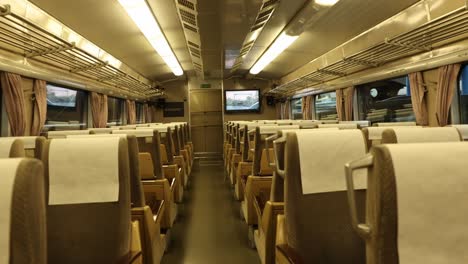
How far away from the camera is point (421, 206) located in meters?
0.68

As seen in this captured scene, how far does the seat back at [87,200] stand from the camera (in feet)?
4.44

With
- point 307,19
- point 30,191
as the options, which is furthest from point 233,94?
point 30,191

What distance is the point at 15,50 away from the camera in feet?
12.8

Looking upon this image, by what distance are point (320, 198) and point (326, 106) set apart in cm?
716

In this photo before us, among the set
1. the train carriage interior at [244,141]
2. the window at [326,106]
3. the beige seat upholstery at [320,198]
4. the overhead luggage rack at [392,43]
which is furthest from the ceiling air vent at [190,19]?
the window at [326,106]

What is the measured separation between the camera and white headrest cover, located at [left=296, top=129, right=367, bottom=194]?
140cm

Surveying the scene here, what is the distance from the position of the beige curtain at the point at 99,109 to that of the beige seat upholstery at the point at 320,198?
5.71m

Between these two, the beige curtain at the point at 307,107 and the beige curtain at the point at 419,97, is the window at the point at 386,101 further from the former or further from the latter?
the beige curtain at the point at 307,107

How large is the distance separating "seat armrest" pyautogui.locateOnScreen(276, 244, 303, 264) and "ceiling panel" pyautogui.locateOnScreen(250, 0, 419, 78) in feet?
12.9

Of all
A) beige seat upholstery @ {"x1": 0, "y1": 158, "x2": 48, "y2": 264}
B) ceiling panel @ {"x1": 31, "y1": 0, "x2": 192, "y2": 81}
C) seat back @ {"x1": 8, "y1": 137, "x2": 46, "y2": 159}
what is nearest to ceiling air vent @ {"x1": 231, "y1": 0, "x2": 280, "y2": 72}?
ceiling panel @ {"x1": 31, "y1": 0, "x2": 192, "y2": 81}

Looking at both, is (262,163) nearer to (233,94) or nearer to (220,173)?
(220,173)

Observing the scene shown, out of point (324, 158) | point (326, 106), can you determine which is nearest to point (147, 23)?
point (324, 158)

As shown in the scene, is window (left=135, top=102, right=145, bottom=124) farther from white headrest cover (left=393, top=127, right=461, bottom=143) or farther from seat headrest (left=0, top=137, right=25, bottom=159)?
white headrest cover (left=393, top=127, right=461, bottom=143)

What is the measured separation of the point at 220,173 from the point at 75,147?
284 inches
